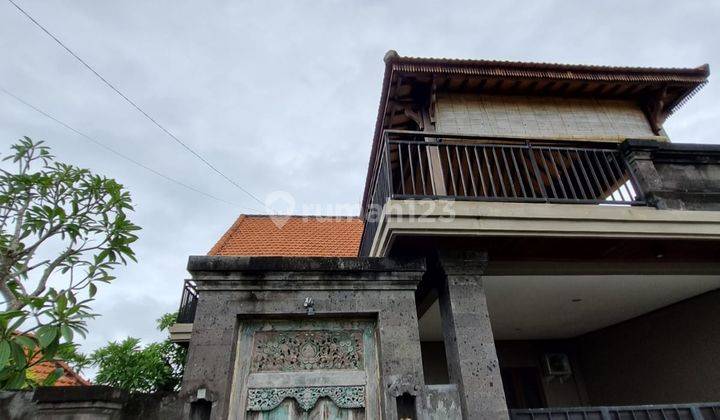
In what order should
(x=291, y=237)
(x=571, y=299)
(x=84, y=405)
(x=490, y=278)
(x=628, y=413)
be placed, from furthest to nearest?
(x=291, y=237) < (x=571, y=299) < (x=490, y=278) < (x=628, y=413) < (x=84, y=405)

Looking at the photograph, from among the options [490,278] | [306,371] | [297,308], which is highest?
[490,278]

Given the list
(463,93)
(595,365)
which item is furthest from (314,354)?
(595,365)

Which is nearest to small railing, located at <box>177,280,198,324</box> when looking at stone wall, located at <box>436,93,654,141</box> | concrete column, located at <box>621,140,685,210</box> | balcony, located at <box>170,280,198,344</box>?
balcony, located at <box>170,280,198,344</box>

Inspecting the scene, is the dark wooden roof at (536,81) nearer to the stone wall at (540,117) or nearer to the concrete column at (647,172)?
the stone wall at (540,117)

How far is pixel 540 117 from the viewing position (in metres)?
5.09

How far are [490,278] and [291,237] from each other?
550 cm

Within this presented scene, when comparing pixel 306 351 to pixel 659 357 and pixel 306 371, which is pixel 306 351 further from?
pixel 659 357

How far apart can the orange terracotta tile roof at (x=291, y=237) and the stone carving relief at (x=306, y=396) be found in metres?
4.62

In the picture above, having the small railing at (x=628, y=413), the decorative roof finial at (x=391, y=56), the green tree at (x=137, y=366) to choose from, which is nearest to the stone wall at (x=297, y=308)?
the small railing at (x=628, y=413)

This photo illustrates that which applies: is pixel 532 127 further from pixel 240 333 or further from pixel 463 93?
pixel 240 333

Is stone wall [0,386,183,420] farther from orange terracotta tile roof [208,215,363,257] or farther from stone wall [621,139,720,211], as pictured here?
stone wall [621,139,720,211]

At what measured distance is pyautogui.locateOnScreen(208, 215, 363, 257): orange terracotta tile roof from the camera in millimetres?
7434

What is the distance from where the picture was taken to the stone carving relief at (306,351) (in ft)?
9.20

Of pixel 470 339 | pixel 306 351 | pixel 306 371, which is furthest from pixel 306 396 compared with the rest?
pixel 470 339
